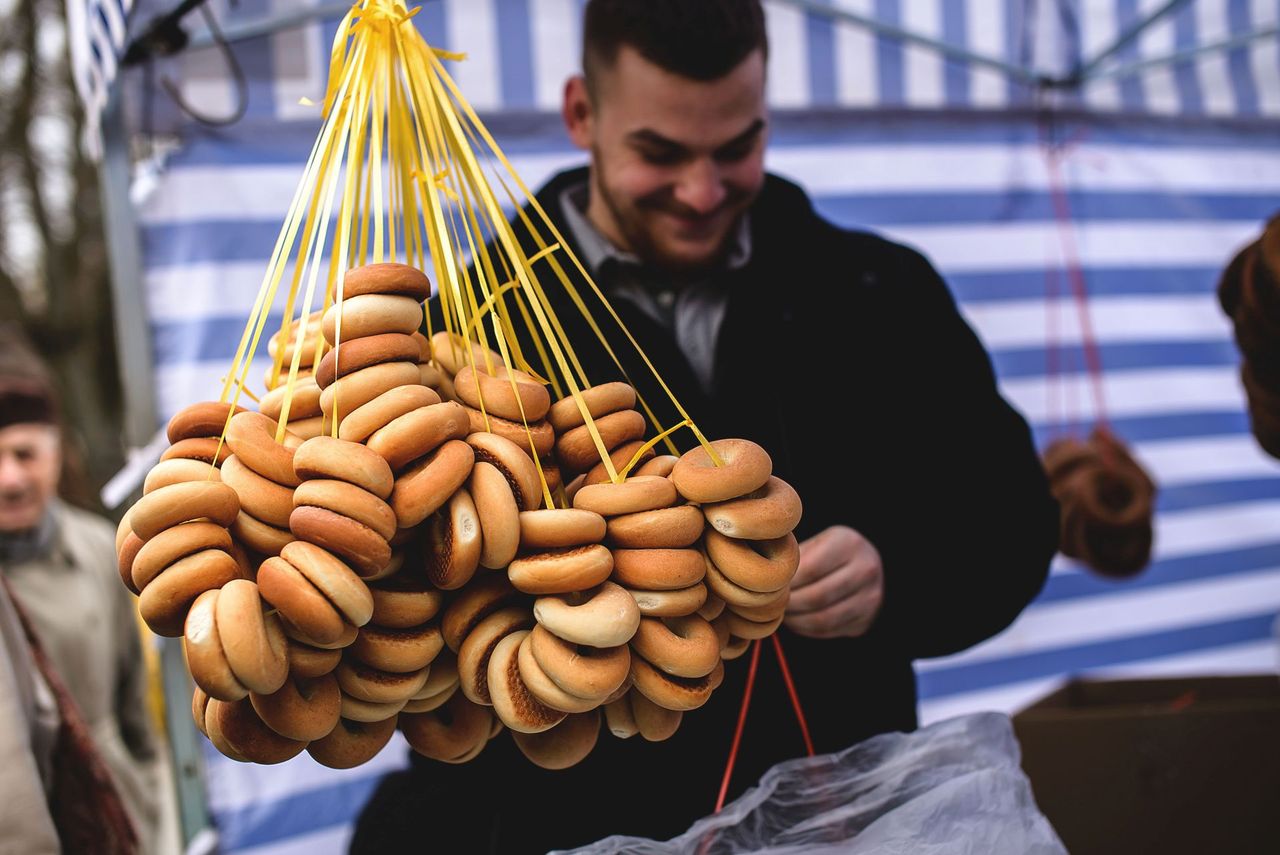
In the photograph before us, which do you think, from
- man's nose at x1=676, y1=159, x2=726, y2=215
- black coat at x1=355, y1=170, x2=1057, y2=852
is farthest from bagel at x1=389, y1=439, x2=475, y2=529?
man's nose at x1=676, y1=159, x2=726, y2=215

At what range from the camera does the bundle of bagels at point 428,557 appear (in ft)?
1.94

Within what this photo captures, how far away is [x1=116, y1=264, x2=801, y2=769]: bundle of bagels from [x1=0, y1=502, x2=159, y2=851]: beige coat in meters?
2.00

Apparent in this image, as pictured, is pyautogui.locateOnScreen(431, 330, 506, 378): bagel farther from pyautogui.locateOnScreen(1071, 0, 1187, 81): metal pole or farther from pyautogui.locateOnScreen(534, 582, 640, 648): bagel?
pyautogui.locateOnScreen(1071, 0, 1187, 81): metal pole

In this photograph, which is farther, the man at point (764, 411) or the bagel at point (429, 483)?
the man at point (764, 411)

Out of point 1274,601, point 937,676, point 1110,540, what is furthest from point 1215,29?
point 937,676

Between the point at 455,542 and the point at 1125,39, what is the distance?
2504 mm

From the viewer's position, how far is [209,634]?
1.86 ft

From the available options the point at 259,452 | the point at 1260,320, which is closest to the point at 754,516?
the point at 259,452

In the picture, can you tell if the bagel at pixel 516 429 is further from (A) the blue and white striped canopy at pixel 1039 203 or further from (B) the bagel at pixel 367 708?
(A) the blue and white striped canopy at pixel 1039 203

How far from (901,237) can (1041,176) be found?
48cm

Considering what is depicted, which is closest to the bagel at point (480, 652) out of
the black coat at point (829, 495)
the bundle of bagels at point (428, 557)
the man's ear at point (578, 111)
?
the bundle of bagels at point (428, 557)

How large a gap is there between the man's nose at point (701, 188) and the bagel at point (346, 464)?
0.82 m

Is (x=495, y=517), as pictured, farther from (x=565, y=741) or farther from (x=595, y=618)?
(x=565, y=741)

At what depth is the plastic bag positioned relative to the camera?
0.88 metres
